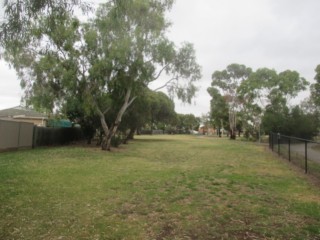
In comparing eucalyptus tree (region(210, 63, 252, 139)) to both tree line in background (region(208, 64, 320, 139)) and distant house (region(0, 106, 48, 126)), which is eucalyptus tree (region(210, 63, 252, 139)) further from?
distant house (region(0, 106, 48, 126))

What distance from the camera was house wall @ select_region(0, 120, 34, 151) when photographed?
1535cm

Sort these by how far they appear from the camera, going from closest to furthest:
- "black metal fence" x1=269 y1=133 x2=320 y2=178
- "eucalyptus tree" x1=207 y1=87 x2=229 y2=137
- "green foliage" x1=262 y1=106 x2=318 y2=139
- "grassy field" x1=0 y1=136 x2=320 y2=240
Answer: "grassy field" x1=0 y1=136 x2=320 y2=240
"black metal fence" x1=269 y1=133 x2=320 y2=178
"green foliage" x1=262 y1=106 x2=318 y2=139
"eucalyptus tree" x1=207 y1=87 x2=229 y2=137

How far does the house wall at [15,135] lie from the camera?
15.4 meters

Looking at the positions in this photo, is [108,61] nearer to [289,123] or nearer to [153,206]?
[153,206]

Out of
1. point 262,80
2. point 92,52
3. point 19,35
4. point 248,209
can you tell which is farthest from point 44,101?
point 262,80

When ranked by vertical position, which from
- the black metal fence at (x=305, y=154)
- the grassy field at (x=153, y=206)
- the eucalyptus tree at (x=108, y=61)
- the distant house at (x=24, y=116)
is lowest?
the grassy field at (x=153, y=206)

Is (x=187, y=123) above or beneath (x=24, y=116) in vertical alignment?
above

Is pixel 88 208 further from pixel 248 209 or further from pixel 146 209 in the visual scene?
pixel 248 209

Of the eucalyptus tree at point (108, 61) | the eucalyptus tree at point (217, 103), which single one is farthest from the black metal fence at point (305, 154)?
the eucalyptus tree at point (217, 103)

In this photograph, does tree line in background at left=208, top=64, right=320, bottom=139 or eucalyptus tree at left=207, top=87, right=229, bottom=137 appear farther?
eucalyptus tree at left=207, top=87, right=229, bottom=137

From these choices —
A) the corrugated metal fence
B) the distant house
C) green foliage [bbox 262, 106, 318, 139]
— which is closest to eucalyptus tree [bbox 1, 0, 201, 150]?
the corrugated metal fence

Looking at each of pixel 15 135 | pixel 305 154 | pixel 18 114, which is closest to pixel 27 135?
pixel 15 135

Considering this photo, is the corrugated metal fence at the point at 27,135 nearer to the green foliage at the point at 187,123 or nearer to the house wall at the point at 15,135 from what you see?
the house wall at the point at 15,135

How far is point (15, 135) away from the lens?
16578 millimetres
